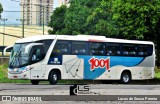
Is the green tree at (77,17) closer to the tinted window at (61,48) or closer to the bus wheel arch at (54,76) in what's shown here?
the tinted window at (61,48)

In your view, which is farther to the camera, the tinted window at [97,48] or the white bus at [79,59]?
the tinted window at [97,48]

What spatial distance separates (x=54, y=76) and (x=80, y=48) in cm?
258

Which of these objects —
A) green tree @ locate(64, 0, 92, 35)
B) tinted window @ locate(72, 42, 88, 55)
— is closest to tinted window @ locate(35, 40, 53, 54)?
tinted window @ locate(72, 42, 88, 55)

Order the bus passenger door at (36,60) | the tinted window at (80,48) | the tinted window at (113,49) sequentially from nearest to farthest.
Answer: the bus passenger door at (36,60), the tinted window at (80,48), the tinted window at (113,49)

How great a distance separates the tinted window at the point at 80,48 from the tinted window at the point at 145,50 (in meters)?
4.91

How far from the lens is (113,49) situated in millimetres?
28797

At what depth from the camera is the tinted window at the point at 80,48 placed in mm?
26578

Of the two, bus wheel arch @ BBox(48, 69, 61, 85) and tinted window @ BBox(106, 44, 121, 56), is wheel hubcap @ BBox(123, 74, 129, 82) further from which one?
bus wheel arch @ BBox(48, 69, 61, 85)

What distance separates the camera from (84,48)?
27.2 metres

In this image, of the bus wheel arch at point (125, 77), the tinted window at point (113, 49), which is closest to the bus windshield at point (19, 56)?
the tinted window at point (113, 49)

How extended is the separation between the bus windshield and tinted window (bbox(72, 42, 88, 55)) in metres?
3.13

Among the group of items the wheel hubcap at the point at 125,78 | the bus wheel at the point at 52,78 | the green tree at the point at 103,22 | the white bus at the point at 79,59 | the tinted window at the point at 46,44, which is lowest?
the wheel hubcap at the point at 125,78

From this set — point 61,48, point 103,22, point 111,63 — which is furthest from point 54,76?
point 103,22

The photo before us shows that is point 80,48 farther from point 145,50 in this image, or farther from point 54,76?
point 145,50
